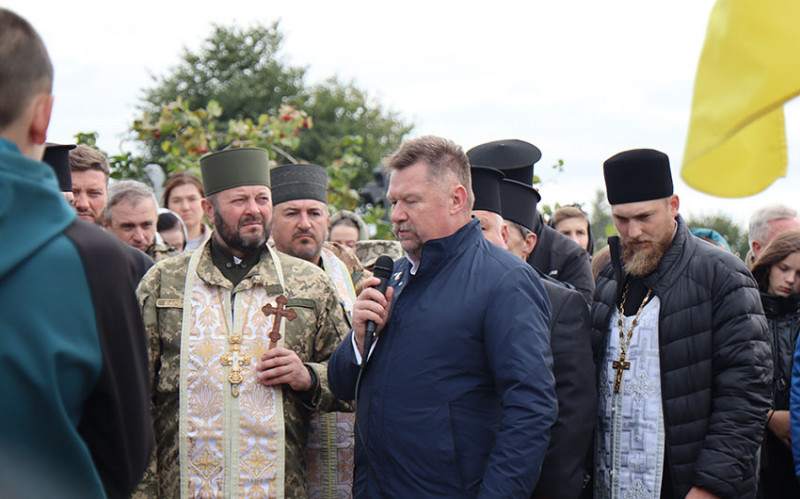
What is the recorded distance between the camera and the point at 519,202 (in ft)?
15.4

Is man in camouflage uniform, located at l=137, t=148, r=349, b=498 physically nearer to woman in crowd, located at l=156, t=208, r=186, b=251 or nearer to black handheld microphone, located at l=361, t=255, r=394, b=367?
black handheld microphone, located at l=361, t=255, r=394, b=367

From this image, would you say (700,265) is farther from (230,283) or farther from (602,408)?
(230,283)

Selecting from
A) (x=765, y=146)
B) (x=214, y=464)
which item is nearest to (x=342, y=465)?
(x=214, y=464)

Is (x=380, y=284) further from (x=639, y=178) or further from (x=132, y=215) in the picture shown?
(x=132, y=215)

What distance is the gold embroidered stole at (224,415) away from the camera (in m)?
3.86

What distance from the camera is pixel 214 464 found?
12.7 feet

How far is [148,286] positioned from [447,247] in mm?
1496

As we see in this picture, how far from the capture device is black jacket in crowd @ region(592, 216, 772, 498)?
3732 mm

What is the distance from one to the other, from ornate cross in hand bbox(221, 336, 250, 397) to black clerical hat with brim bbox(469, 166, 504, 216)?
1.31 m

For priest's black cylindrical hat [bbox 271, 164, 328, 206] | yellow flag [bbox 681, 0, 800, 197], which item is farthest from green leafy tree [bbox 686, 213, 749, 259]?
yellow flag [bbox 681, 0, 800, 197]

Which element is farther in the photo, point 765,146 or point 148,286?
point 148,286

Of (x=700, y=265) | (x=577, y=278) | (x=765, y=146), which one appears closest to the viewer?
(x=765, y=146)

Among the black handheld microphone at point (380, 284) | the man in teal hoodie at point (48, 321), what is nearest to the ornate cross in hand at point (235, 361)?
the black handheld microphone at point (380, 284)

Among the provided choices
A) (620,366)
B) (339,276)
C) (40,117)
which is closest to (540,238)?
(339,276)
